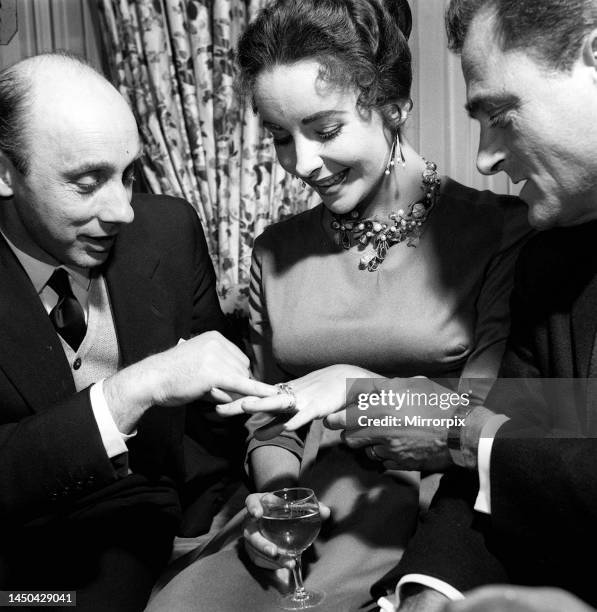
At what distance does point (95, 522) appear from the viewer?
5.64 feet

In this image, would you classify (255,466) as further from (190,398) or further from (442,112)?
(442,112)

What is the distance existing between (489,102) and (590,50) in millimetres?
167

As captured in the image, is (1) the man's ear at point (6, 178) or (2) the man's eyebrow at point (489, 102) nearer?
(2) the man's eyebrow at point (489, 102)

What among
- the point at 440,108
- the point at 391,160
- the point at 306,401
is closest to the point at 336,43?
the point at 391,160

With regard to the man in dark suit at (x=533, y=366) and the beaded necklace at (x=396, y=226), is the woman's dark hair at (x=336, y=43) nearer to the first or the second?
the beaded necklace at (x=396, y=226)

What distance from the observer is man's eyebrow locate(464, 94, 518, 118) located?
4.02 feet

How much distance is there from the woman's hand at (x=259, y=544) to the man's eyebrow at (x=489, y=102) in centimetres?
76

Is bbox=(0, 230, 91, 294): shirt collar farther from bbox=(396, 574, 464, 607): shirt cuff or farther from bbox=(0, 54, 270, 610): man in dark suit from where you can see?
bbox=(396, 574, 464, 607): shirt cuff

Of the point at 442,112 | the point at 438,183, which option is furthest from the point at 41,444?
the point at 442,112

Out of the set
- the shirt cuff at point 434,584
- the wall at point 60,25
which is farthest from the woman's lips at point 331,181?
the wall at point 60,25

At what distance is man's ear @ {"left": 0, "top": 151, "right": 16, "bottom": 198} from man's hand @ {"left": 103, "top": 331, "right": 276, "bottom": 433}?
0.53 metres

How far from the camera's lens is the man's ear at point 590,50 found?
1143mm

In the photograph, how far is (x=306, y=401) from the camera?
146 cm

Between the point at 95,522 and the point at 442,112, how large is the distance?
1849 mm
